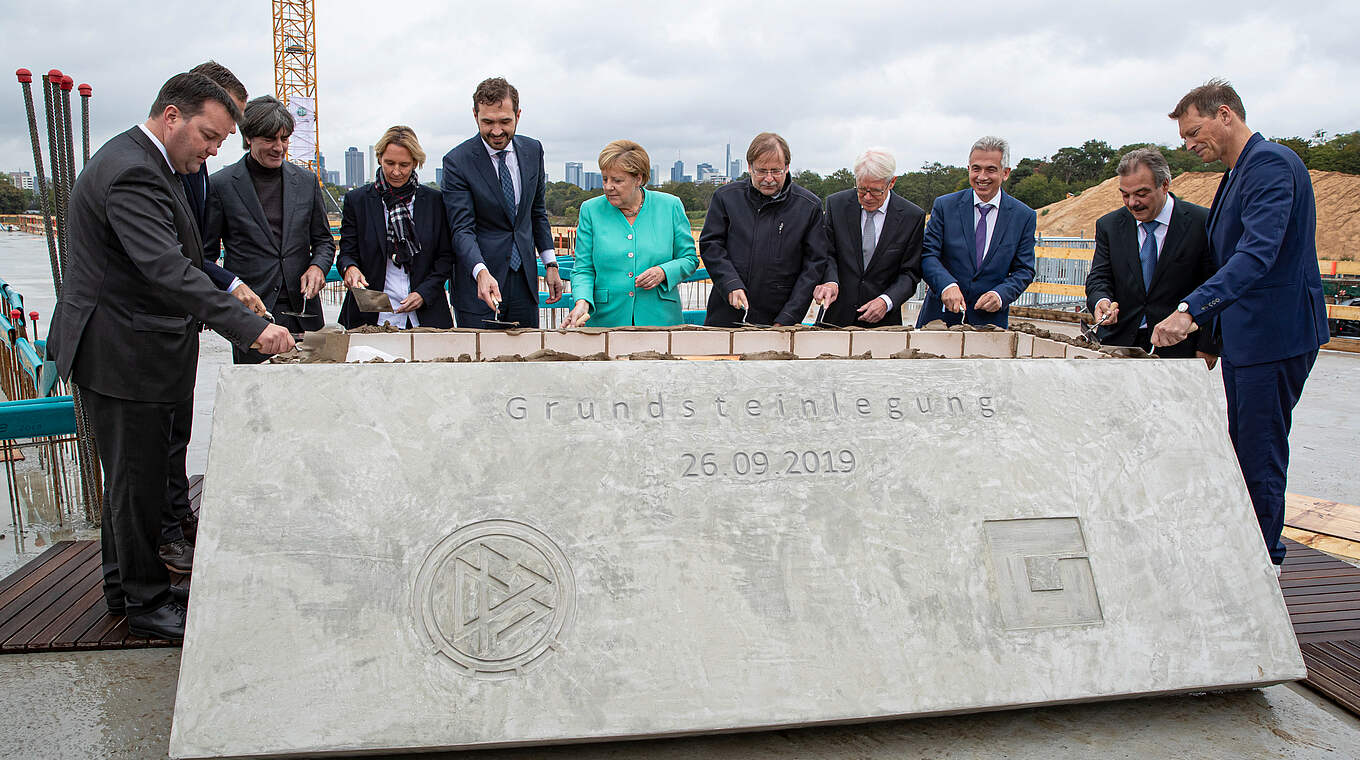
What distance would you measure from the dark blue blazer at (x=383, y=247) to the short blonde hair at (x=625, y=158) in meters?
0.94

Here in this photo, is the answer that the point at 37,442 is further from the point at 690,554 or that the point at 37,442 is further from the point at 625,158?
the point at 690,554

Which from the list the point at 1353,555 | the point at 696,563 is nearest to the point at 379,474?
the point at 696,563

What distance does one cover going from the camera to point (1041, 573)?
2250mm

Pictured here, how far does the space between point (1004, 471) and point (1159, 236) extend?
2204 millimetres

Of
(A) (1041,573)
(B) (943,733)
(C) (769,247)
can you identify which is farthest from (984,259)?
(B) (943,733)

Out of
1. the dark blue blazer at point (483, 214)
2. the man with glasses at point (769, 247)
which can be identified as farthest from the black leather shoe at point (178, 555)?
the man with glasses at point (769, 247)

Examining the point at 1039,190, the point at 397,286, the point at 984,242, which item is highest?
the point at 1039,190

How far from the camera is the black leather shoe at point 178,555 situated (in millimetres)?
3338

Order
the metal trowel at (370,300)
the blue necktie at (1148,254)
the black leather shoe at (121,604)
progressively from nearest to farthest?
the black leather shoe at (121,604)
the metal trowel at (370,300)
the blue necktie at (1148,254)

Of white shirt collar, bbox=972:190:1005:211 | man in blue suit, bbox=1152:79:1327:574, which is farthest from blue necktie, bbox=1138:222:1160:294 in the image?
white shirt collar, bbox=972:190:1005:211

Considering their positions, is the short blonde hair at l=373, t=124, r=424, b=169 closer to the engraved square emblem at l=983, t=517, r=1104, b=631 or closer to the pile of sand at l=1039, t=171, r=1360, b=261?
the engraved square emblem at l=983, t=517, r=1104, b=631

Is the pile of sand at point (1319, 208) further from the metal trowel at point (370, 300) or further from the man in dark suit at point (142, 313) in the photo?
the man in dark suit at point (142, 313)

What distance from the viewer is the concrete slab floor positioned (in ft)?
6.91

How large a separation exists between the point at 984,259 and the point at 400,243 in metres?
2.97
